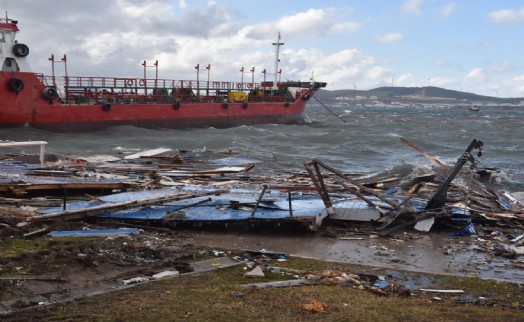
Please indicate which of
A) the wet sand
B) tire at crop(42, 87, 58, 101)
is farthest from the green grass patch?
tire at crop(42, 87, 58, 101)

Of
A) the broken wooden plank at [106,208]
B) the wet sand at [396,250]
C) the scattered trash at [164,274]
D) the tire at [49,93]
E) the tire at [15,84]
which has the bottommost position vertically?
the wet sand at [396,250]

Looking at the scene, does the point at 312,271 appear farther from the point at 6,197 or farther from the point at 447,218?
the point at 6,197

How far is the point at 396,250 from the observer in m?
10.0

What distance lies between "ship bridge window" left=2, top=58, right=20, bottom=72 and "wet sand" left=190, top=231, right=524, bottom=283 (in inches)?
1009

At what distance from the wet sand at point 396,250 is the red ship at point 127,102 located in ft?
81.2

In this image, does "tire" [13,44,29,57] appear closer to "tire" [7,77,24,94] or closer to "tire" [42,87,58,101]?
"tire" [7,77,24,94]

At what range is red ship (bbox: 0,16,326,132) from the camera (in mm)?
31031

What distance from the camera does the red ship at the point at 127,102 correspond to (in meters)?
31.0

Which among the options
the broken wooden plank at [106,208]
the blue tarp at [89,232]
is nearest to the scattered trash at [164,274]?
the blue tarp at [89,232]

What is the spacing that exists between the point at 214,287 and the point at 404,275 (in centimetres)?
320

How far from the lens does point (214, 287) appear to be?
22.0ft

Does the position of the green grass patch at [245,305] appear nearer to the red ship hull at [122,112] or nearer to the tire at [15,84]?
the tire at [15,84]

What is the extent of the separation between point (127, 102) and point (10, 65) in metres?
8.74

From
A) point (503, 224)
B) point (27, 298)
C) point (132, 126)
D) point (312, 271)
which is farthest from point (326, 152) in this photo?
point (27, 298)
